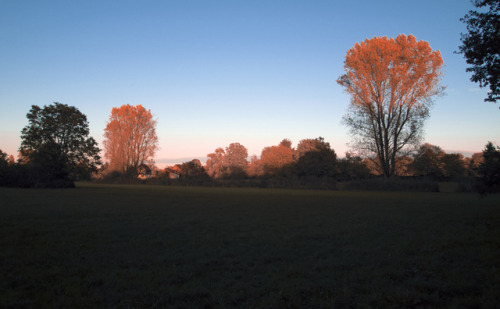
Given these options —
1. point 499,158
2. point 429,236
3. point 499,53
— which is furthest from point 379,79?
point 429,236

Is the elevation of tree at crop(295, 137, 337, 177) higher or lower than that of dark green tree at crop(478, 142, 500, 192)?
higher

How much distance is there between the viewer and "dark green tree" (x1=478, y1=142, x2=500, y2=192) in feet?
37.6

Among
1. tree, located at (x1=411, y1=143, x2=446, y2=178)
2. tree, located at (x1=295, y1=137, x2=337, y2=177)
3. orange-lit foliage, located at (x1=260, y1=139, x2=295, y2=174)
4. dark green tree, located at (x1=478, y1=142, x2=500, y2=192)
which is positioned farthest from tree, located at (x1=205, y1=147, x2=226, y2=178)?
A: dark green tree, located at (x1=478, y1=142, x2=500, y2=192)

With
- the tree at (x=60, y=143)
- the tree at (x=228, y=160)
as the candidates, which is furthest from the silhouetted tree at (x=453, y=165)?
the tree at (x=60, y=143)

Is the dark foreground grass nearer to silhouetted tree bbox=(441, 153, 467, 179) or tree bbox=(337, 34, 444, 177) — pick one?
tree bbox=(337, 34, 444, 177)

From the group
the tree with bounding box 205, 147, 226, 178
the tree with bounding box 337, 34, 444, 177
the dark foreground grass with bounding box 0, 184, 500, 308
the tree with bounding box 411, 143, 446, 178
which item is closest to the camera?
the dark foreground grass with bounding box 0, 184, 500, 308

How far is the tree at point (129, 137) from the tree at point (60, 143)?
72.5 feet

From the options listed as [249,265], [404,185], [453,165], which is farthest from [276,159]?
[249,265]

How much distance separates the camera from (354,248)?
727 centimetres

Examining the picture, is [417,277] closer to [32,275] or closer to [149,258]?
[149,258]

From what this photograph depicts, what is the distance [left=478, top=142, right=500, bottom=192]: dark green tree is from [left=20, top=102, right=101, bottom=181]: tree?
3758 centimetres

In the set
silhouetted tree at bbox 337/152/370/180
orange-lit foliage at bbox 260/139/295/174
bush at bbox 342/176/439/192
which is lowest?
bush at bbox 342/176/439/192

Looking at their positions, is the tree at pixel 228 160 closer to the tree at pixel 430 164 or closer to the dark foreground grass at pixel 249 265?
the tree at pixel 430 164

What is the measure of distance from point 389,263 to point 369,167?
55774 millimetres
